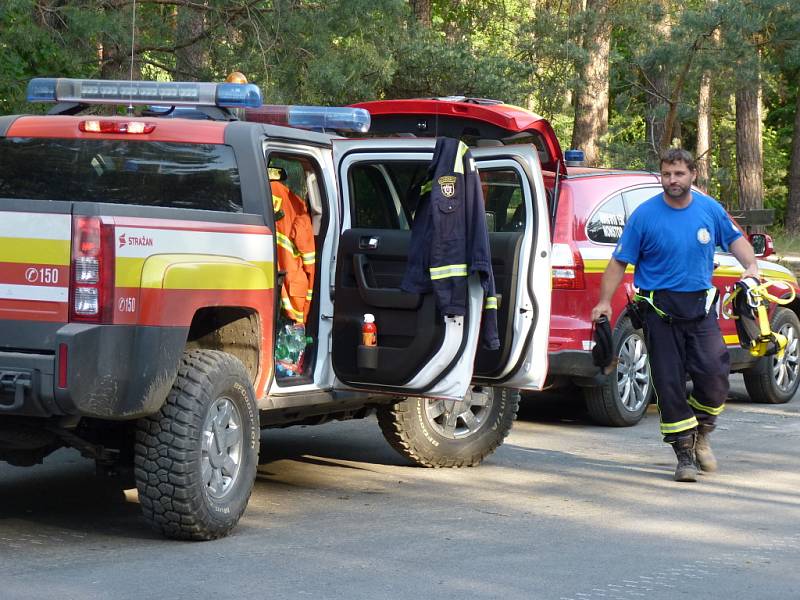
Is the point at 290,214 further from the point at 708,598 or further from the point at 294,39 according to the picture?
the point at 294,39

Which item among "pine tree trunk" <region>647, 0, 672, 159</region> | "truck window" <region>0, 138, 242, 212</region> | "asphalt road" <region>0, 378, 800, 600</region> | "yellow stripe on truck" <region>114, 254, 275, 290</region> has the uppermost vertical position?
"pine tree trunk" <region>647, 0, 672, 159</region>

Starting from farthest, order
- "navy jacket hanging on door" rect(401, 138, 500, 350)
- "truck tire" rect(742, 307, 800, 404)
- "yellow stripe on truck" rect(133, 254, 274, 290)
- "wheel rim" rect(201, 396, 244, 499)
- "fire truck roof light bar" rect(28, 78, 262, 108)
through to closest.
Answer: "truck tire" rect(742, 307, 800, 404)
"navy jacket hanging on door" rect(401, 138, 500, 350)
"fire truck roof light bar" rect(28, 78, 262, 108)
"wheel rim" rect(201, 396, 244, 499)
"yellow stripe on truck" rect(133, 254, 274, 290)

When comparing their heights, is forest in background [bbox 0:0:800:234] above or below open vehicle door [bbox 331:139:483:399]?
above

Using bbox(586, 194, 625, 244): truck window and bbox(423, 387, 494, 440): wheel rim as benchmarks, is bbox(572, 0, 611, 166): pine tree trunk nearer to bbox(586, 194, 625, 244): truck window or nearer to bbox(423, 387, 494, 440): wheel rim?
bbox(586, 194, 625, 244): truck window

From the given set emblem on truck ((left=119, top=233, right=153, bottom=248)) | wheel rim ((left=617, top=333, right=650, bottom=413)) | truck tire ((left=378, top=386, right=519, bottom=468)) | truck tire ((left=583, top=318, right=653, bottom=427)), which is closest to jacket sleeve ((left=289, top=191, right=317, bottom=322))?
truck tire ((left=378, top=386, right=519, bottom=468))

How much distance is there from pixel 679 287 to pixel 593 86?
14359 millimetres

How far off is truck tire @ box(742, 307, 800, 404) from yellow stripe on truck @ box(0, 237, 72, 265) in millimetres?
7451

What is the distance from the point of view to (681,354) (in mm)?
7863

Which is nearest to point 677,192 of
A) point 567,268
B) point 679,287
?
point 679,287

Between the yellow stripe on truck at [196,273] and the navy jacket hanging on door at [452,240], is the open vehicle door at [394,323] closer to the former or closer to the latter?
the navy jacket hanging on door at [452,240]

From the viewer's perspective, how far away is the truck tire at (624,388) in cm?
984

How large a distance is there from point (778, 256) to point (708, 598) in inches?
770

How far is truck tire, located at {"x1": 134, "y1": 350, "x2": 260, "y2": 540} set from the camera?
5805 mm

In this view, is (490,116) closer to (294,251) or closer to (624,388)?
(294,251)
